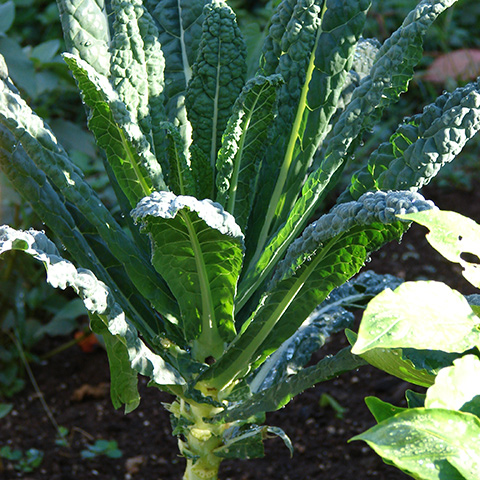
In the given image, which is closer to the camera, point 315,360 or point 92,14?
point 92,14

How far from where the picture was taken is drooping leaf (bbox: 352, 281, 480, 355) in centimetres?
66

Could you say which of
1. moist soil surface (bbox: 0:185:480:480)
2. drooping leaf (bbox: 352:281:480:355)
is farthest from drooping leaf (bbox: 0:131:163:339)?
moist soil surface (bbox: 0:185:480:480)

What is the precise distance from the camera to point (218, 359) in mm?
1043

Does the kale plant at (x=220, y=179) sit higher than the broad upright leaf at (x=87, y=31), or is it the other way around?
the broad upright leaf at (x=87, y=31)

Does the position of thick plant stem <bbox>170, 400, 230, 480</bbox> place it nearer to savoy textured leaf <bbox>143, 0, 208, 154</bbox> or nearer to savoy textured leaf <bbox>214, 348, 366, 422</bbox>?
savoy textured leaf <bbox>214, 348, 366, 422</bbox>

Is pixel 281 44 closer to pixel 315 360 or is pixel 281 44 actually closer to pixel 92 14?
pixel 92 14

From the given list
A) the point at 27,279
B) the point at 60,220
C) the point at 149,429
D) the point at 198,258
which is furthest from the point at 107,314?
the point at 27,279

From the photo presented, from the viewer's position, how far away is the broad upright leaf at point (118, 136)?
0.86 metres

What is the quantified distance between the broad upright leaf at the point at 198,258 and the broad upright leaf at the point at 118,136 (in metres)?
0.13

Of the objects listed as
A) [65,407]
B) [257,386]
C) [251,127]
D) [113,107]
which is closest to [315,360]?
[65,407]

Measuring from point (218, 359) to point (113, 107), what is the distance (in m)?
0.41

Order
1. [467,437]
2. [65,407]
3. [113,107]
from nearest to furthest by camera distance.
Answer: [467,437] → [113,107] → [65,407]

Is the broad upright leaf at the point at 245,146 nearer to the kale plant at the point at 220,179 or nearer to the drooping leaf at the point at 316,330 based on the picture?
the kale plant at the point at 220,179

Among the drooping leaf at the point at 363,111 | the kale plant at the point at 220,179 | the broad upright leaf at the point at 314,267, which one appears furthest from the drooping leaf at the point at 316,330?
the drooping leaf at the point at 363,111
